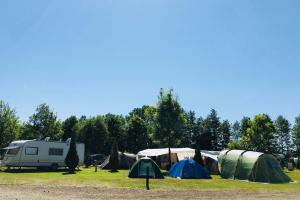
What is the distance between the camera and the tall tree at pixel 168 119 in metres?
35.8

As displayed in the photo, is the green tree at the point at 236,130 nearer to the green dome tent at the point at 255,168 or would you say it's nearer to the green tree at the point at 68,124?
the green tree at the point at 68,124

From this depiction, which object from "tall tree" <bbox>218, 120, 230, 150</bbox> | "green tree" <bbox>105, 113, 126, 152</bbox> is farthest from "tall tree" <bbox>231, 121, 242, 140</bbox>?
"green tree" <bbox>105, 113, 126, 152</bbox>

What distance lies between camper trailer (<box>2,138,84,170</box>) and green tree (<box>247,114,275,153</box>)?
33.5 metres

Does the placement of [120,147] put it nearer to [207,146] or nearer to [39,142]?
[207,146]

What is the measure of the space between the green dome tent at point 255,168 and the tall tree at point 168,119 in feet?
26.7

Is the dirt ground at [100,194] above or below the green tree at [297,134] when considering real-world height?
below

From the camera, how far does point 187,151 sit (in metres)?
38.3

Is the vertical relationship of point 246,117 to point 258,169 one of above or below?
above

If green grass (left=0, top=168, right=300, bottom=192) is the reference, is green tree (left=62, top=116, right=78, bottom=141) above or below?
above

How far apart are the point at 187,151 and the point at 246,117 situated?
203 ft

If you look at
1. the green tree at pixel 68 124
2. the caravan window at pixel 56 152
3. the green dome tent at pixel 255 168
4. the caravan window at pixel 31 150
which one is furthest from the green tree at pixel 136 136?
the green dome tent at pixel 255 168

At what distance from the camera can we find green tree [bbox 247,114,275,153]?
5966 cm

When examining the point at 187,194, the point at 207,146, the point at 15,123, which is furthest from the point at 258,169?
the point at 207,146

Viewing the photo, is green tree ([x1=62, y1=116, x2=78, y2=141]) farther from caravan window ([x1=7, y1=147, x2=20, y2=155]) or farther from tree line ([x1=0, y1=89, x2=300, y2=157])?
caravan window ([x1=7, y1=147, x2=20, y2=155])
